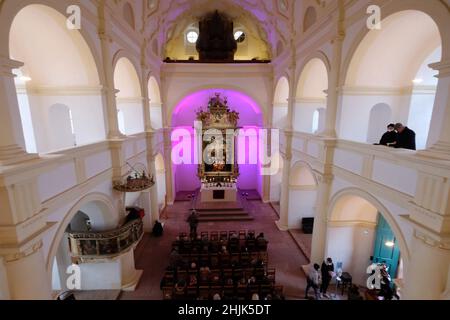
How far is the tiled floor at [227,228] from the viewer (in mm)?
8602

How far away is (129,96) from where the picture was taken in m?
10.2

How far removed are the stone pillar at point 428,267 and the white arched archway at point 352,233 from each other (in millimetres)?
3127

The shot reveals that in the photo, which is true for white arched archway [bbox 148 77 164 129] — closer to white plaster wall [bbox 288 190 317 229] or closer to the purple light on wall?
the purple light on wall

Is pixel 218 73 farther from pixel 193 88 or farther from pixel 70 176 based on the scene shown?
pixel 70 176

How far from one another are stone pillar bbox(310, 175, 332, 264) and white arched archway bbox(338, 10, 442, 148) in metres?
1.62

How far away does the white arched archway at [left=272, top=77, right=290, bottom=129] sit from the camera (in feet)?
46.1

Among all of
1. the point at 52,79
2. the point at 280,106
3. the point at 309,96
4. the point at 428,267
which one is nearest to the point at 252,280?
the point at 428,267

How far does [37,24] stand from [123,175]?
13.8 feet

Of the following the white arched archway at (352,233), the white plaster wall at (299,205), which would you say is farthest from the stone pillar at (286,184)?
the white arched archway at (352,233)

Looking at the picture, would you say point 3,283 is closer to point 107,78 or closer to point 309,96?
point 107,78

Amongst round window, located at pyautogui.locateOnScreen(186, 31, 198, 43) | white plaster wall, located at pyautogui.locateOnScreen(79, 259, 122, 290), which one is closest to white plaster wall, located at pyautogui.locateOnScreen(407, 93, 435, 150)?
white plaster wall, located at pyautogui.locateOnScreen(79, 259, 122, 290)

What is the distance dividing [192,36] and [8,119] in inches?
540

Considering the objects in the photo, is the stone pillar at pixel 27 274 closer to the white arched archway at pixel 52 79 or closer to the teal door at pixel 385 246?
the white arched archway at pixel 52 79

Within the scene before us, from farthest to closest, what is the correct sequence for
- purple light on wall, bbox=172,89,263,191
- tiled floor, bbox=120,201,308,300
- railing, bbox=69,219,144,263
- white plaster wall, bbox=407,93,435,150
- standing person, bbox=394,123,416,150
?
purple light on wall, bbox=172,89,263,191, tiled floor, bbox=120,201,308,300, white plaster wall, bbox=407,93,435,150, railing, bbox=69,219,144,263, standing person, bbox=394,123,416,150
